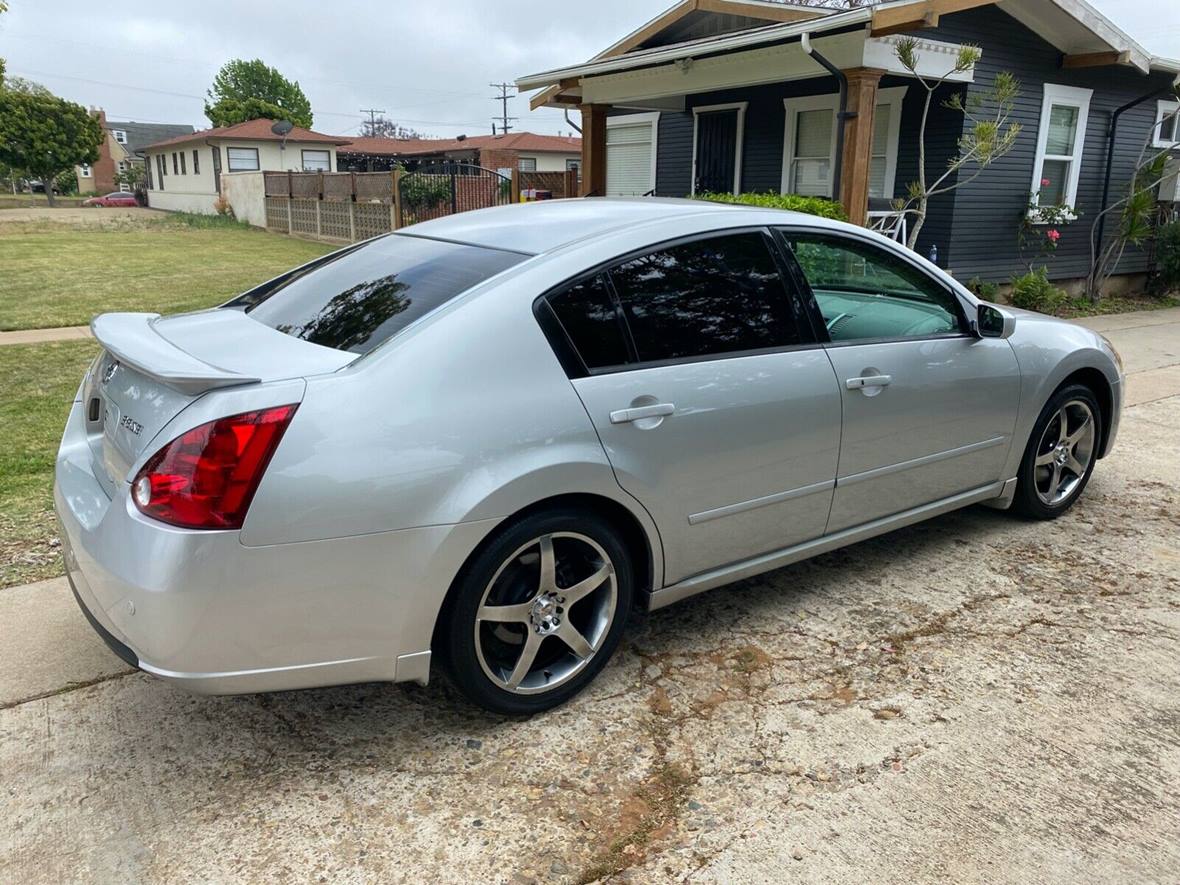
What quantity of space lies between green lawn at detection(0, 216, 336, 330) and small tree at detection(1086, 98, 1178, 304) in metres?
11.9

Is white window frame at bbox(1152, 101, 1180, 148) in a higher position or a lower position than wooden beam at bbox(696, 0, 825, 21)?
lower

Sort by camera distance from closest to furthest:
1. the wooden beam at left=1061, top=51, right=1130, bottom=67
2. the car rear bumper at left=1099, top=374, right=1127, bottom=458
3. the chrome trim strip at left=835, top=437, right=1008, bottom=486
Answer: the chrome trim strip at left=835, top=437, right=1008, bottom=486 → the car rear bumper at left=1099, top=374, right=1127, bottom=458 → the wooden beam at left=1061, top=51, right=1130, bottom=67

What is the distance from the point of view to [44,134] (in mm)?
51469

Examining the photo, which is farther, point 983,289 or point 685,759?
point 983,289

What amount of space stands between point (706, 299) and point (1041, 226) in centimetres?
1107

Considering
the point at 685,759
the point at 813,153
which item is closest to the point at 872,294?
the point at 685,759

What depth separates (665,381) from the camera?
118 inches

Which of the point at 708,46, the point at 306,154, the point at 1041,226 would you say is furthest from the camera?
the point at 306,154

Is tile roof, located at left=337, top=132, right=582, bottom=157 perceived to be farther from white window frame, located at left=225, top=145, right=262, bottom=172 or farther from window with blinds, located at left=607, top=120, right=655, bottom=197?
window with blinds, located at left=607, top=120, right=655, bottom=197

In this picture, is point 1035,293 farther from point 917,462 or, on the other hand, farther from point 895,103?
point 917,462

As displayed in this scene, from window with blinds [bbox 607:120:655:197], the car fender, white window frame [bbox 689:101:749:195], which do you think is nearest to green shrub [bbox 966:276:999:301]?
white window frame [bbox 689:101:749:195]

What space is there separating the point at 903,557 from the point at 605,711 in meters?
1.88

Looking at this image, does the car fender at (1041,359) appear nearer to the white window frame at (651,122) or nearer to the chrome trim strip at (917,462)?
the chrome trim strip at (917,462)

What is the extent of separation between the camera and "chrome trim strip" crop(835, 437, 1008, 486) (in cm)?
358
